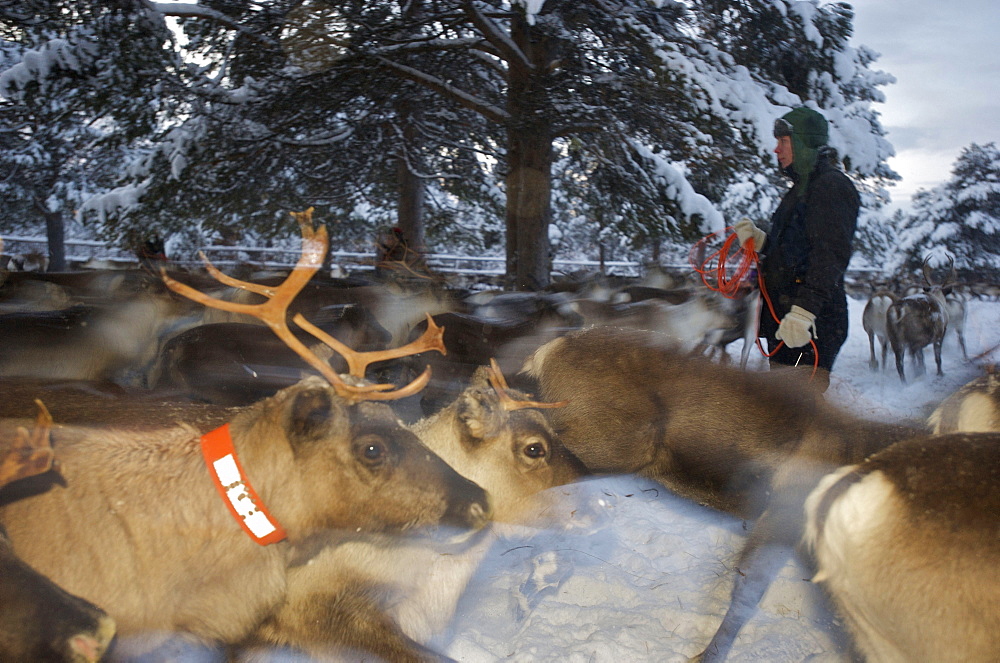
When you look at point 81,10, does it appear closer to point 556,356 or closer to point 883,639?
point 556,356

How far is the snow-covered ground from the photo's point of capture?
2.33 m

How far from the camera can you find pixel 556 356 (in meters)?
3.55

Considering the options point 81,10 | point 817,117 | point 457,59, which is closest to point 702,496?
point 817,117

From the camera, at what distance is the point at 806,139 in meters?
3.10

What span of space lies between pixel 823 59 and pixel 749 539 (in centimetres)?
474

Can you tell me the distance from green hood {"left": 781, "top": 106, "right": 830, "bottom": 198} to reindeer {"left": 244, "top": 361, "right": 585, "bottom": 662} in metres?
1.87

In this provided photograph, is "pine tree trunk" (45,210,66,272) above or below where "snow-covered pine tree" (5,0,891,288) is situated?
below

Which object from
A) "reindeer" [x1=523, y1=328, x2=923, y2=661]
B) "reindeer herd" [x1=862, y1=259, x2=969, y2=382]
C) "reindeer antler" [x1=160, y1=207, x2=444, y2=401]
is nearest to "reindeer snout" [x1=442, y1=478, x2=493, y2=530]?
"reindeer antler" [x1=160, y1=207, x2=444, y2=401]

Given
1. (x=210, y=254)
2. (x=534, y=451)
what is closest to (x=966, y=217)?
(x=534, y=451)

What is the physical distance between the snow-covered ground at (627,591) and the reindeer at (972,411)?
0.79 ft

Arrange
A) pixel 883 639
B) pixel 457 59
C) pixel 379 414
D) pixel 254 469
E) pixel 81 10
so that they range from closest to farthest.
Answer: pixel 883 639, pixel 254 469, pixel 379 414, pixel 81 10, pixel 457 59

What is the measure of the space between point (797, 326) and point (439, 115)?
5.76 metres

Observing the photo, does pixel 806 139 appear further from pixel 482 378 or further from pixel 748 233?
pixel 482 378

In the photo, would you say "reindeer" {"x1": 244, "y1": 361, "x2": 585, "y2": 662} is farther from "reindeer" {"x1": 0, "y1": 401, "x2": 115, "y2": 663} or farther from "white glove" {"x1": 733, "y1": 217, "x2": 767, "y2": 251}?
"white glove" {"x1": 733, "y1": 217, "x2": 767, "y2": 251}
